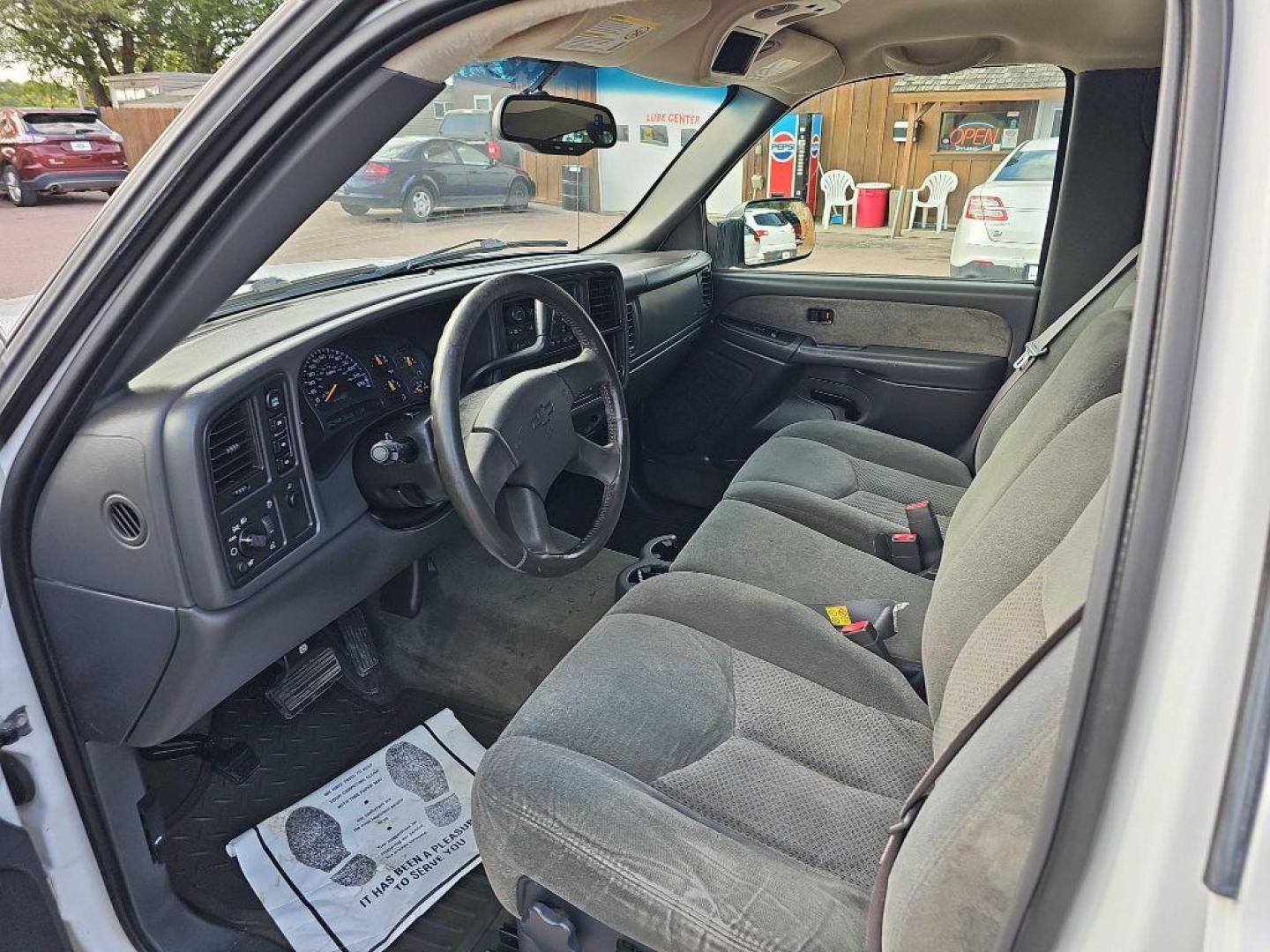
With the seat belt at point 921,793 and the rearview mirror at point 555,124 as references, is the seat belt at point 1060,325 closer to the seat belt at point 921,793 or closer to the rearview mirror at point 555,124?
the rearview mirror at point 555,124

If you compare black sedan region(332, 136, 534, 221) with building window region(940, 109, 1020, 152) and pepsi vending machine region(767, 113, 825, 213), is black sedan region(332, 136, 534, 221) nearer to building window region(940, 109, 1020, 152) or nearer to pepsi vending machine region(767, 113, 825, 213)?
pepsi vending machine region(767, 113, 825, 213)

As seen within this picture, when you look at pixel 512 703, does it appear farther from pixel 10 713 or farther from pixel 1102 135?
pixel 1102 135

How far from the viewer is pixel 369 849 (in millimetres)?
1675

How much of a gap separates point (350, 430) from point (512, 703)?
869mm

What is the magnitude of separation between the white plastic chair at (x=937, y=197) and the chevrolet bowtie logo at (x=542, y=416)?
6.78 feet

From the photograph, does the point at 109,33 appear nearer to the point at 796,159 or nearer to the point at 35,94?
the point at 35,94

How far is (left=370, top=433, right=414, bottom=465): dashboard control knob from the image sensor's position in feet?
4.62

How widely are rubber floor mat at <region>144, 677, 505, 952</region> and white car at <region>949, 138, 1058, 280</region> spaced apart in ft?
6.45

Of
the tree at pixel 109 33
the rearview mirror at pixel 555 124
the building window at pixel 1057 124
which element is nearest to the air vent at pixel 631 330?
the rearview mirror at pixel 555 124

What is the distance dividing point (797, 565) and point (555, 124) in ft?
3.71

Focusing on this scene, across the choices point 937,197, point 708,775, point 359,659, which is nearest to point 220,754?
point 359,659

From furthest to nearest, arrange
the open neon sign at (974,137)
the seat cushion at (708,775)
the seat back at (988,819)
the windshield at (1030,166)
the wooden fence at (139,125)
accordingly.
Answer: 1. the open neon sign at (974,137)
2. the windshield at (1030,166)
3. the wooden fence at (139,125)
4. the seat cushion at (708,775)
5. the seat back at (988,819)

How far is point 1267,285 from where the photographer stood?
19.8 inches

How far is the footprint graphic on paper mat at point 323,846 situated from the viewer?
1.62 m
